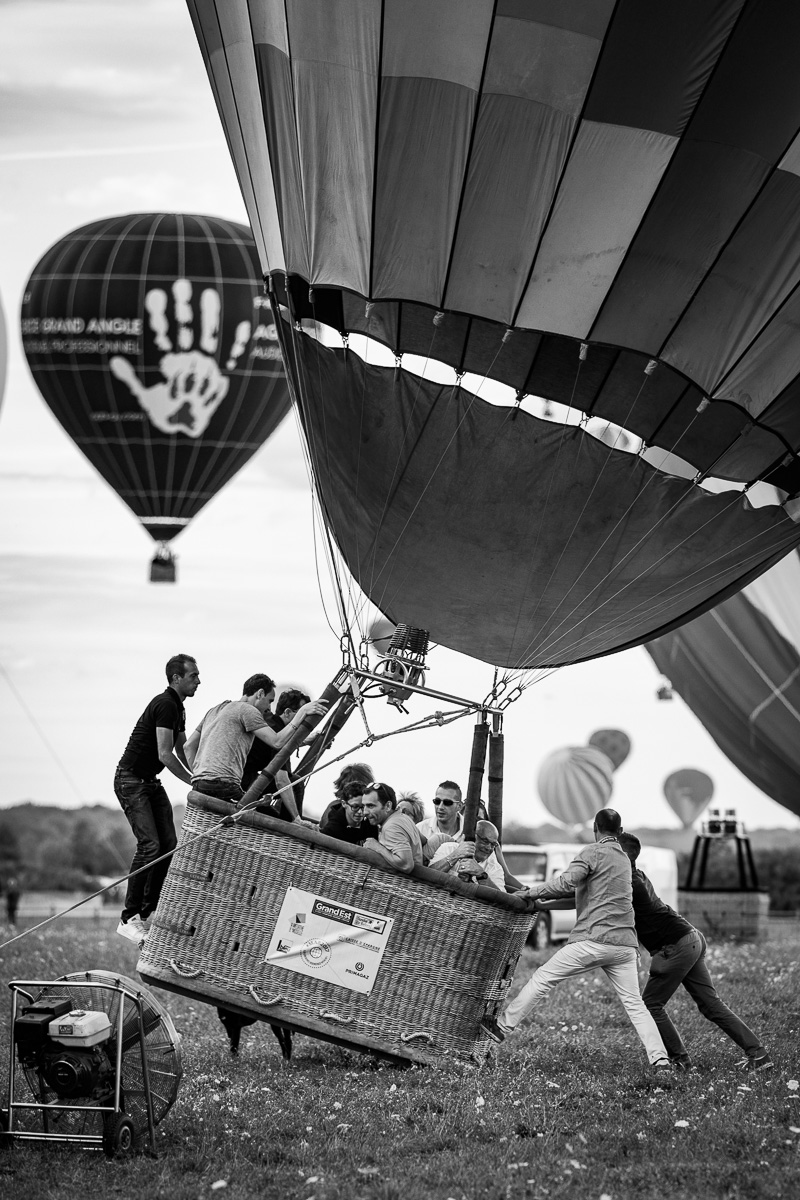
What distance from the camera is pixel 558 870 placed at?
15266mm

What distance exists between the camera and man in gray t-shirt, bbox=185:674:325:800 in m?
6.65

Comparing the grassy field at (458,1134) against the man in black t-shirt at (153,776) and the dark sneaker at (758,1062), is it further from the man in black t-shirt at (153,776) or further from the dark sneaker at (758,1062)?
the man in black t-shirt at (153,776)

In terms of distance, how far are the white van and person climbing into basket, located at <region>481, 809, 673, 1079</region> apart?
705cm

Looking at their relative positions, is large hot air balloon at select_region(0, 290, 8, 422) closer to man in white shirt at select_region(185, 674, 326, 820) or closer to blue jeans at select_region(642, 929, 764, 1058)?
man in white shirt at select_region(185, 674, 326, 820)

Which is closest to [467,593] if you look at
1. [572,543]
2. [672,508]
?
[572,543]

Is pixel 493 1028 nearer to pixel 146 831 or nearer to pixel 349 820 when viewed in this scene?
pixel 349 820

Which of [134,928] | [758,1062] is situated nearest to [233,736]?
[134,928]

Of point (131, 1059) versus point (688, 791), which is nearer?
point (131, 1059)

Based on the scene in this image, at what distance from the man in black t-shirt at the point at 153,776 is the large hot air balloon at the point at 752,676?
10.3m

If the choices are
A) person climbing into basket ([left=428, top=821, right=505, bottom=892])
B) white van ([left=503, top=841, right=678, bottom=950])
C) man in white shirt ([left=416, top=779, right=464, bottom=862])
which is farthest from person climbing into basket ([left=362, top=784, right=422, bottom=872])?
white van ([left=503, top=841, right=678, bottom=950])

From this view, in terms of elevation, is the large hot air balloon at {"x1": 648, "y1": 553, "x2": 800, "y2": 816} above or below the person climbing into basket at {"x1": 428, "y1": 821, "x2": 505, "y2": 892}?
above

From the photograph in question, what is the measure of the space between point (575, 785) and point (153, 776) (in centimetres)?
2271

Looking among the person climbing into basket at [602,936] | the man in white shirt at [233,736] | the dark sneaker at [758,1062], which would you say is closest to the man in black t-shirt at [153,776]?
the man in white shirt at [233,736]

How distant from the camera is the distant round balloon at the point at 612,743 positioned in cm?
3222
